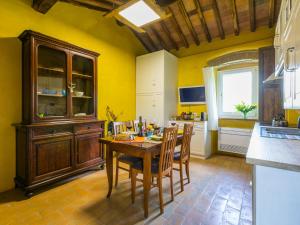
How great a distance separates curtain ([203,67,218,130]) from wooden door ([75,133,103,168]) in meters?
2.56

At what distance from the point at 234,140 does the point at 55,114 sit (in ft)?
12.1

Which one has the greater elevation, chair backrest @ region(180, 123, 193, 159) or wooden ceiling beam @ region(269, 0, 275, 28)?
wooden ceiling beam @ region(269, 0, 275, 28)

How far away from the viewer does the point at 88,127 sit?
9.52ft

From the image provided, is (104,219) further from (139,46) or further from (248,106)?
(139,46)

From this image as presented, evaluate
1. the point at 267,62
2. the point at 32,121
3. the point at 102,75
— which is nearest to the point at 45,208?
the point at 32,121

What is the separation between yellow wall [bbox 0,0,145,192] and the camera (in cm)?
236

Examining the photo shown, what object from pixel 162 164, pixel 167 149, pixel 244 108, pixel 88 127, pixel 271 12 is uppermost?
pixel 271 12

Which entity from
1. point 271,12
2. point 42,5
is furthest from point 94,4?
point 271,12

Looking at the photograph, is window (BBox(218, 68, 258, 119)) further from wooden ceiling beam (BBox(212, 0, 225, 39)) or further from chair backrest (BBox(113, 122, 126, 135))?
chair backrest (BBox(113, 122, 126, 135))

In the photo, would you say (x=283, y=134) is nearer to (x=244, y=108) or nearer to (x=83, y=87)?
(x=244, y=108)

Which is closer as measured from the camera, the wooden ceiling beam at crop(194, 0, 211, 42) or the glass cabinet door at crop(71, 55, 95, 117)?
the glass cabinet door at crop(71, 55, 95, 117)

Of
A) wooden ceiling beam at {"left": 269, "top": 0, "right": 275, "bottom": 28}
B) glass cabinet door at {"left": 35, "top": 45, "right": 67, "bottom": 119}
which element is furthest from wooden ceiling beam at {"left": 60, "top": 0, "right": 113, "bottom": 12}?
wooden ceiling beam at {"left": 269, "top": 0, "right": 275, "bottom": 28}

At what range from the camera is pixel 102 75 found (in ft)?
12.0

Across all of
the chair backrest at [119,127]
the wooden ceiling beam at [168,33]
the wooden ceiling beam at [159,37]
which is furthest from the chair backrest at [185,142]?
the wooden ceiling beam at [159,37]
